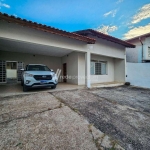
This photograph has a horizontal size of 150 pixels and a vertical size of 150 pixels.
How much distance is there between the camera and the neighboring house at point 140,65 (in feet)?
29.8

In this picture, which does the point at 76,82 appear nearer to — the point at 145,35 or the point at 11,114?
the point at 11,114

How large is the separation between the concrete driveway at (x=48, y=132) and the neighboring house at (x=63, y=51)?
375cm

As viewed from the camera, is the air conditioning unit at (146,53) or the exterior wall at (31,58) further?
the air conditioning unit at (146,53)

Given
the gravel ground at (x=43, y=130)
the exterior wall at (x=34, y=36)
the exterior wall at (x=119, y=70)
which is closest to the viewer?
the gravel ground at (x=43, y=130)

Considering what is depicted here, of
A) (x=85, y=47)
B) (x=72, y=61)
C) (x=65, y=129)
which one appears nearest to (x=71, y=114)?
(x=65, y=129)

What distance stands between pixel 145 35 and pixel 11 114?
14.6m

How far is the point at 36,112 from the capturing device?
2.88 metres

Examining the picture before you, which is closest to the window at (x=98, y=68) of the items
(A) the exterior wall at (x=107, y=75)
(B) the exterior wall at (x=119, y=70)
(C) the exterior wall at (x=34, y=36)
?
(A) the exterior wall at (x=107, y=75)

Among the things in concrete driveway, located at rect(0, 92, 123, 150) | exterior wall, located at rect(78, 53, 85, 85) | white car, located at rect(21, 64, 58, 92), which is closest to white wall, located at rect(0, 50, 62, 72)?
exterior wall, located at rect(78, 53, 85, 85)

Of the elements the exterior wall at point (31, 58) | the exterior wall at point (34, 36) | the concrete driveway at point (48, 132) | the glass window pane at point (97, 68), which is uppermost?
the exterior wall at point (34, 36)

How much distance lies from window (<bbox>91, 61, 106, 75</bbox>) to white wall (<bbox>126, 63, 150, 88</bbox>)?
8.51 ft

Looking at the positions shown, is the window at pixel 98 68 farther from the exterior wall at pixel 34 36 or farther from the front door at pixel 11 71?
the front door at pixel 11 71

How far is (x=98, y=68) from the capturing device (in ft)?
30.9

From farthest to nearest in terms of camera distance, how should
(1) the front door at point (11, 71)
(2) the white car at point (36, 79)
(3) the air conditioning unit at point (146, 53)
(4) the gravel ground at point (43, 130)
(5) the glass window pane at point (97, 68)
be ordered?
(3) the air conditioning unit at point (146, 53), (5) the glass window pane at point (97, 68), (1) the front door at point (11, 71), (2) the white car at point (36, 79), (4) the gravel ground at point (43, 130)
